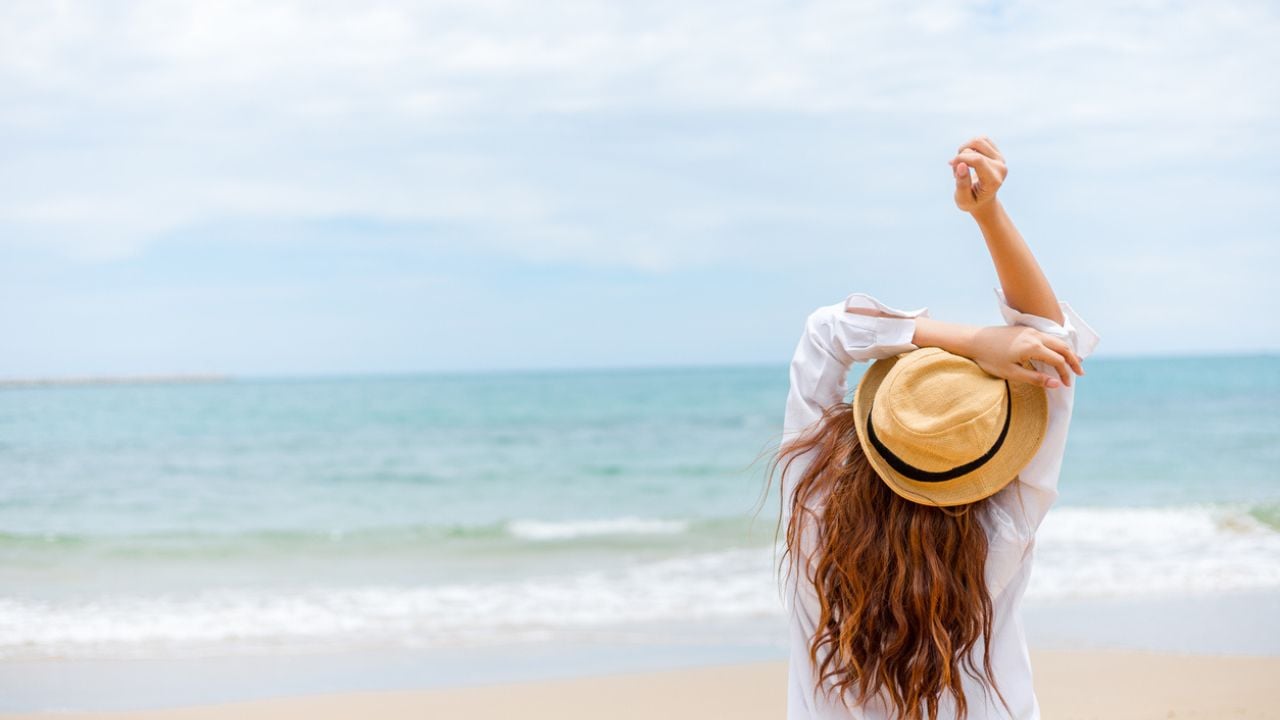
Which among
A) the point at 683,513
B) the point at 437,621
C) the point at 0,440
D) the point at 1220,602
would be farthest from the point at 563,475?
the point at 0,440

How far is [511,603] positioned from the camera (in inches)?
292

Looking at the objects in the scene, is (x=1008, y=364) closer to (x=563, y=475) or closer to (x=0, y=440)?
(x=563, y=475)

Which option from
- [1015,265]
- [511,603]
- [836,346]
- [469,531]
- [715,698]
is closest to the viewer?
[1015,265]

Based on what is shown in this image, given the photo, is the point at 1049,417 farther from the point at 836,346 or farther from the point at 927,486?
the point at 836,346

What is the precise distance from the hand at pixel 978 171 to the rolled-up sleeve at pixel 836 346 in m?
0.22

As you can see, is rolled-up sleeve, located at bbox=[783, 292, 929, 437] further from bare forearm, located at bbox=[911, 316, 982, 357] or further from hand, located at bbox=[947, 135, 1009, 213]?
hand, located at bbox=[947, 135, 1009, 213]

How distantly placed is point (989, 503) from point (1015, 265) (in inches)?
14.8

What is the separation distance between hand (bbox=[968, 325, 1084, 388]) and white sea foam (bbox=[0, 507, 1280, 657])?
5.31m

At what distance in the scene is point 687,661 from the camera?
5727 millimetres

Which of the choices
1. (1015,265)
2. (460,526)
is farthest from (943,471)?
(460,526)

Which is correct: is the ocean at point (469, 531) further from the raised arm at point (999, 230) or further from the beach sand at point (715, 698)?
the beach sand at point (715, 698)

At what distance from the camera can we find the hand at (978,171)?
1.45m

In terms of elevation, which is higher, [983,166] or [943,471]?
[983,166]

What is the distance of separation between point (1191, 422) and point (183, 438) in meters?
21.8
